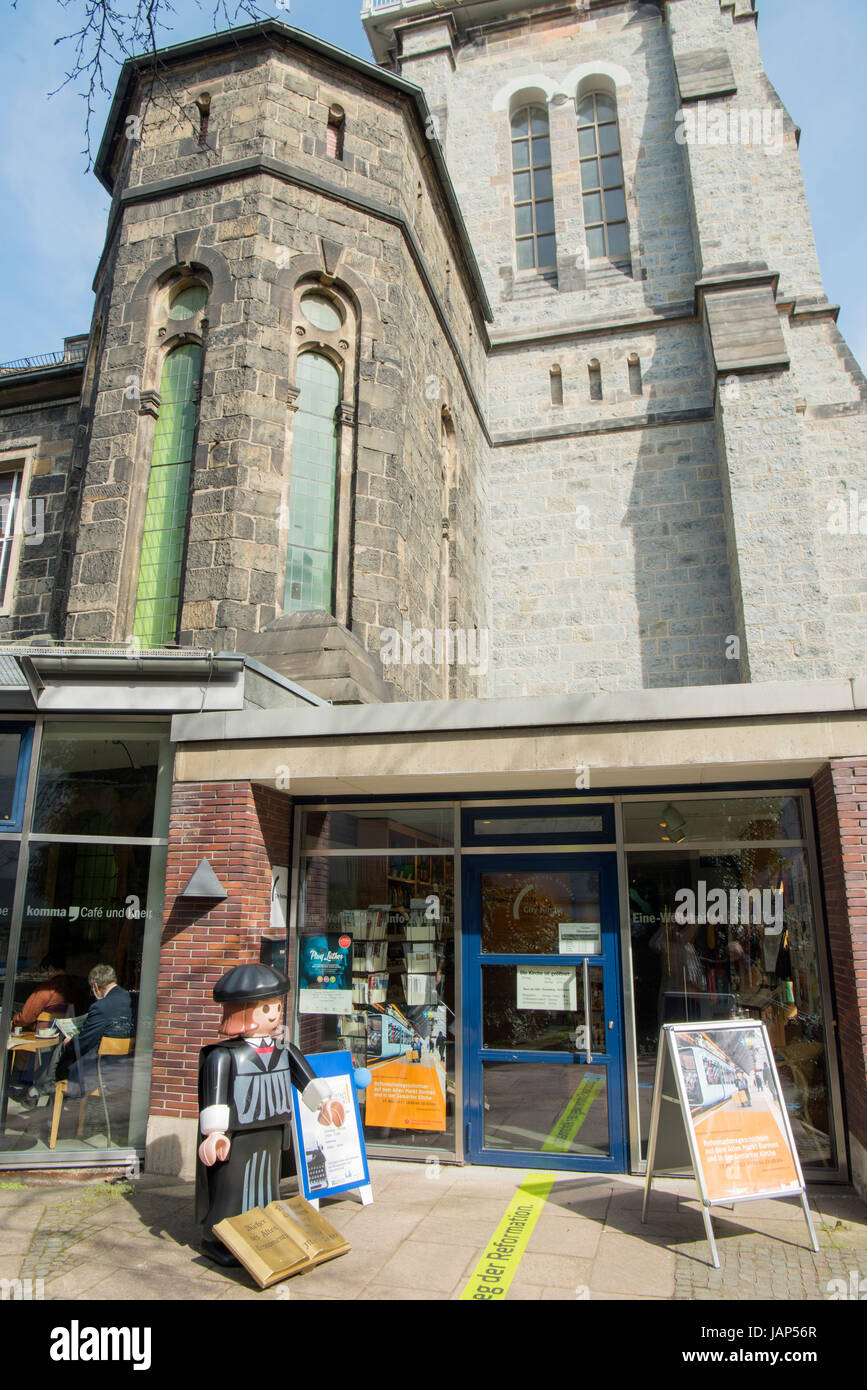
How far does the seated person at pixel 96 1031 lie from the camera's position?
6977 mm

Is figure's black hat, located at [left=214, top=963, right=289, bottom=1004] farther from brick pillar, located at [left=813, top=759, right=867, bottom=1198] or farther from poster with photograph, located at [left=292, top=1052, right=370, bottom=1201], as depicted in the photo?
brick pillar, located at [left=813, top=759, right=867, bottom=1198]

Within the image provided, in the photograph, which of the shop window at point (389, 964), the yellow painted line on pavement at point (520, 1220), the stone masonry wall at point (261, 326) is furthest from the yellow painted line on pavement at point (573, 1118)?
the stone masonry wall at point (261, 326)

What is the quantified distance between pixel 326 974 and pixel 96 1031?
1894mm

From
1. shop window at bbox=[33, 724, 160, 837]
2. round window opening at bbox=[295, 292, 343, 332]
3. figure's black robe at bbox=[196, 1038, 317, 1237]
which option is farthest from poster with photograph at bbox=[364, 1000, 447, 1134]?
round window opening at bbox=[295, 292, 343, 332]

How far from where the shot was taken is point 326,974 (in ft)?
24.6

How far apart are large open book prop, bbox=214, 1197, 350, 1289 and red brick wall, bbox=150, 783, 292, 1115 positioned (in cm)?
188

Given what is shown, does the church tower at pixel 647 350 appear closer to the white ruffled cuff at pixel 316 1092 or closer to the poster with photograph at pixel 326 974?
the poster with photograph at pixel 326 974

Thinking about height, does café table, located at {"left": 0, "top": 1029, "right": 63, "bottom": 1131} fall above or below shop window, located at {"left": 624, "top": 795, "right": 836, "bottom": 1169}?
below

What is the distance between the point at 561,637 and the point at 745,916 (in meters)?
10.3

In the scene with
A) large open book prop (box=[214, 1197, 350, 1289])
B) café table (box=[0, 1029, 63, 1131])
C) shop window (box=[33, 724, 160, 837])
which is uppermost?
shop window (box=[33, 724, 160, 837])

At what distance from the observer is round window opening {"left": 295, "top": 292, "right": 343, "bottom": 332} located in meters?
11.1

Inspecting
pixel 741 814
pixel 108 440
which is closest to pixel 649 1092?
pixel 741 814

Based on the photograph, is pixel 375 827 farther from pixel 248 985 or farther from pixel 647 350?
pixel 647 350

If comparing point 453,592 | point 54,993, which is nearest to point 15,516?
point 453,592
